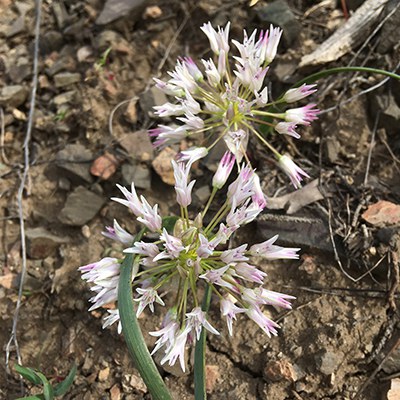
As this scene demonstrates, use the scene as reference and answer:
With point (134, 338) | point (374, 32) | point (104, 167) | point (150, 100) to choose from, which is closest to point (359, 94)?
point (374, 32)

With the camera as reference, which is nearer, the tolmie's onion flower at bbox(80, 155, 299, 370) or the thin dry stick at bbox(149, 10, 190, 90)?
the tolmie's onion flower at bbox(80, 155, 299, 370)

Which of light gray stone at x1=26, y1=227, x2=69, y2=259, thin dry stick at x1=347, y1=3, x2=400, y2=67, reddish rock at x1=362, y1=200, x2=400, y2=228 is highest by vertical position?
→ thin dry stick at x1=347, y1=3, x2=400, y2=67

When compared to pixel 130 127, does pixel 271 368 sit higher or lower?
lower

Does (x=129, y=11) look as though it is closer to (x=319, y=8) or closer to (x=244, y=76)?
(x=319, y=8)

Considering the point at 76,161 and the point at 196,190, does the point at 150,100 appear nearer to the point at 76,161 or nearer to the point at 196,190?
the point at 76,161

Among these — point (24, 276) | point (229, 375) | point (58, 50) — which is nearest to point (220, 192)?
point (229, 375)

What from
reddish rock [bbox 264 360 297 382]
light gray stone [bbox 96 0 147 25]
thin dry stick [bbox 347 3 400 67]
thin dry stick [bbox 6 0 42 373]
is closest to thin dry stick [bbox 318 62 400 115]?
thin dry stick [bbox 347 3 400 67]

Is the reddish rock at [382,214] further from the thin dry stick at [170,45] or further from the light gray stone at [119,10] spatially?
the light gray stone at [119,10]

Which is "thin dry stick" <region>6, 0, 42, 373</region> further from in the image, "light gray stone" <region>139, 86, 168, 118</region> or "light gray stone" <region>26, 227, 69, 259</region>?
"light gray stone" <region>139, 86, 168, 118</region>
